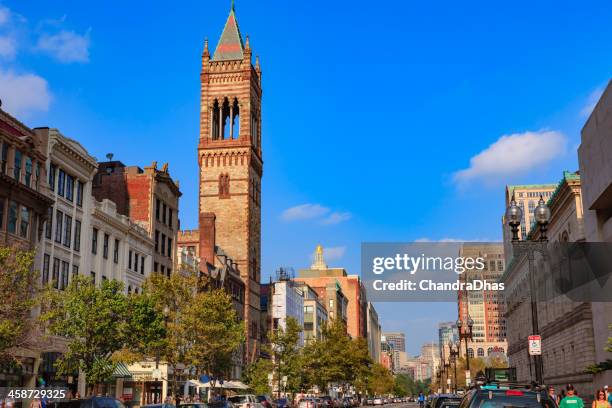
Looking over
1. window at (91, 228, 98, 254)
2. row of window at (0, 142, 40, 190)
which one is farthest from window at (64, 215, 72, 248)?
row of window at (0, 142, 40, 190)

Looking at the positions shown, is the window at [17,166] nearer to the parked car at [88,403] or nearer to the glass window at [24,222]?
the glass window at [24,222]

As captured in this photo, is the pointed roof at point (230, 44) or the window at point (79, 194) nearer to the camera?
the window at point (79, 194)

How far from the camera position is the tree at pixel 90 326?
41.1 m

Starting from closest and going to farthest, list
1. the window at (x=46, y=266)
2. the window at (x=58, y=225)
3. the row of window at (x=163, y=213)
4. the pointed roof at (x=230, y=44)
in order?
the window at (x=46, y=266) → the window at (x=58, y=225) → the row of window at (x=163, y=213) → the pointed roof at (x=230, y=44)

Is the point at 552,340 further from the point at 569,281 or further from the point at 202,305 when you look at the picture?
the point at 202,305

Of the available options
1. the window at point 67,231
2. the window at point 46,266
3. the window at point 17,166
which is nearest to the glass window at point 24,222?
the window at point 17,166

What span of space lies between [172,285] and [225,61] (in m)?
64.4

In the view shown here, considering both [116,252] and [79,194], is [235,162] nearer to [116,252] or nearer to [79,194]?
[116,252]

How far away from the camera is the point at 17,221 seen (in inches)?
1738

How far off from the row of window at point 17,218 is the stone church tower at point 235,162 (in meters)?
48.3

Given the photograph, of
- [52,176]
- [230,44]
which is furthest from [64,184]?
[230,44]

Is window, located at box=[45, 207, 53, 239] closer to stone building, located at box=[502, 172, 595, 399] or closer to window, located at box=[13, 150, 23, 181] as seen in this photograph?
window, located at box=[13, 150, 23, 181]

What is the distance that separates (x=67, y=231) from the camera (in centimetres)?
5138

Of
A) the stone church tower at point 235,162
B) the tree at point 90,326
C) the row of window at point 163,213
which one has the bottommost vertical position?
the tree at point 90,326
